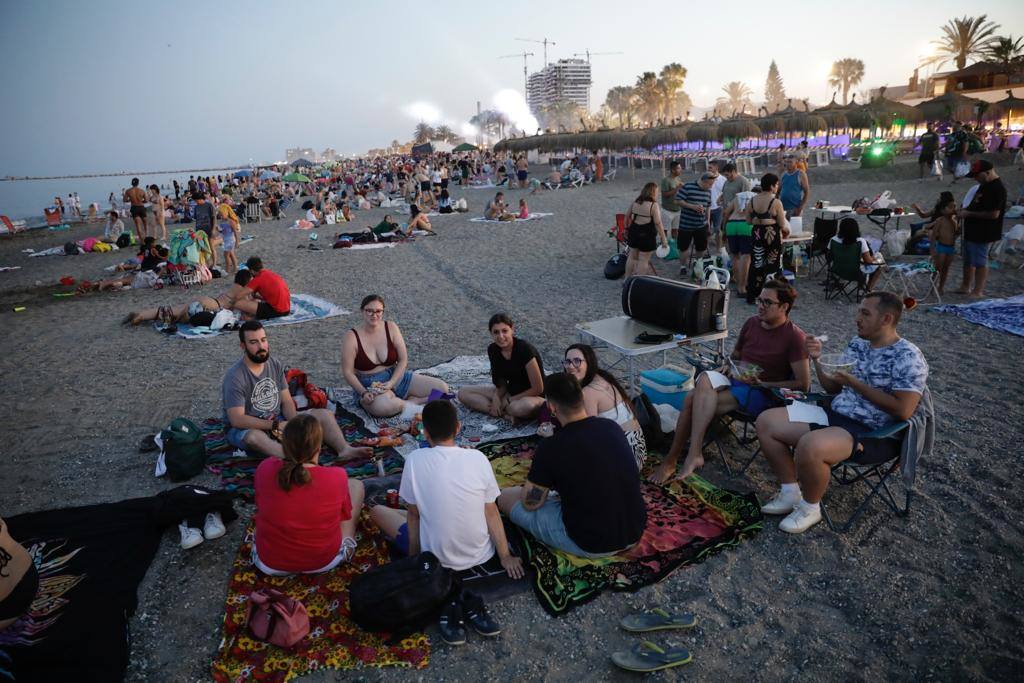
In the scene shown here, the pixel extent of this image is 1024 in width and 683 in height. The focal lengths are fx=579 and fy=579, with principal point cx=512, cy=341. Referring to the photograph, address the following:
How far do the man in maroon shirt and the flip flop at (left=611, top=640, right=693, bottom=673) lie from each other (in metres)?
7.26

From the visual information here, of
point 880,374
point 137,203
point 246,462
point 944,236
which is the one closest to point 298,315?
point 246,462

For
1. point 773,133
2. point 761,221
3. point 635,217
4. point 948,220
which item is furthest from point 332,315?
point 773,133

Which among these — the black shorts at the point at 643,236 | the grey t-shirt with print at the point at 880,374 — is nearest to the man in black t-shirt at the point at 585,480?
the grey t-shirt with print at the point at 880,374

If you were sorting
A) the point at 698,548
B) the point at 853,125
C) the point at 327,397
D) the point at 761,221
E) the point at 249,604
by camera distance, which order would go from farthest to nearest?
the point at 853,125 → the point at 761,221 → the point at 327,397 → the point at 698,548 → the point at 249,604

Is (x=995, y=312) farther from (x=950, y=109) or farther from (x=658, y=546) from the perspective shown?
(x=950, y=109)

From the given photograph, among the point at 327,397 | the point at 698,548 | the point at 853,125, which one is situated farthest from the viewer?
the point at 853,125

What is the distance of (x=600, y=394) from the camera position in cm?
389

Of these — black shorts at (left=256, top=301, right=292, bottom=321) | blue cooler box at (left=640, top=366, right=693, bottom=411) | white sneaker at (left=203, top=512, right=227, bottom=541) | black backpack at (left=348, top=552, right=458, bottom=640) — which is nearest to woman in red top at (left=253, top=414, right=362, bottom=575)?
black backpack at (left=348, top=552, right=458, bottom=640)

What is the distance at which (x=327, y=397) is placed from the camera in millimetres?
5531

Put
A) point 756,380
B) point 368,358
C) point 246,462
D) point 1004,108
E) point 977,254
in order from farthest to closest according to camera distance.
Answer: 1. point 1004,108
2. point 977,254
3. point 368,358
4. point 246,462
5. point 756,380

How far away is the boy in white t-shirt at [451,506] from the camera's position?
294cm

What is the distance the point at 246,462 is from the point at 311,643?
220 centimetres

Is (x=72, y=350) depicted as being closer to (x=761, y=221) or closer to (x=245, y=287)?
(x=245, y=287)

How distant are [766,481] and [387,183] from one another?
28701 mm
